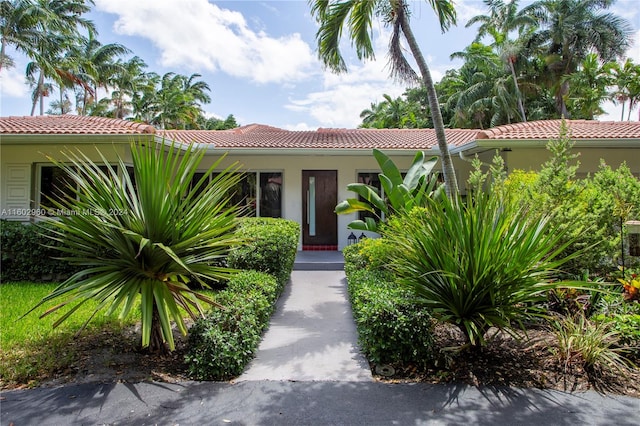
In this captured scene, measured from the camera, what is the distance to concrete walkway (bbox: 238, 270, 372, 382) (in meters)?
3.98

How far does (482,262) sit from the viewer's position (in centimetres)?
384

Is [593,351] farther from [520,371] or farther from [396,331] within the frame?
[396,331]

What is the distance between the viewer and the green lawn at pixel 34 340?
12.6ft

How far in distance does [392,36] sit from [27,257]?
910cm

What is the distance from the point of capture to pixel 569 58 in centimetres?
2786

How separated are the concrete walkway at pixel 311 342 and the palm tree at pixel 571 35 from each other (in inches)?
1105

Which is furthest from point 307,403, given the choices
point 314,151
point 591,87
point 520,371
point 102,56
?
point 102,56

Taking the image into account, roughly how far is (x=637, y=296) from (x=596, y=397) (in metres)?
1.94

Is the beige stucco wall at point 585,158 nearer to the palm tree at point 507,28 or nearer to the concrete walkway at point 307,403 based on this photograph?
the concrete walkway at point 307,403

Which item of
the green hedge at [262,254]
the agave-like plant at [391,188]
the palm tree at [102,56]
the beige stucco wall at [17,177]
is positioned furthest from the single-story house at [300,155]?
the palm tree at [102,56]

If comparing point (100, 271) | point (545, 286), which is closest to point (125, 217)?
point (100, 271)

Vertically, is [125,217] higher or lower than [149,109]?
lower

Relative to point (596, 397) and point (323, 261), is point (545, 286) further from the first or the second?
point (323, 261)

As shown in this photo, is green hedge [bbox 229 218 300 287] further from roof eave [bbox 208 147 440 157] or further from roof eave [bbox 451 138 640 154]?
roof eave [bbox 451 138 640 154]
